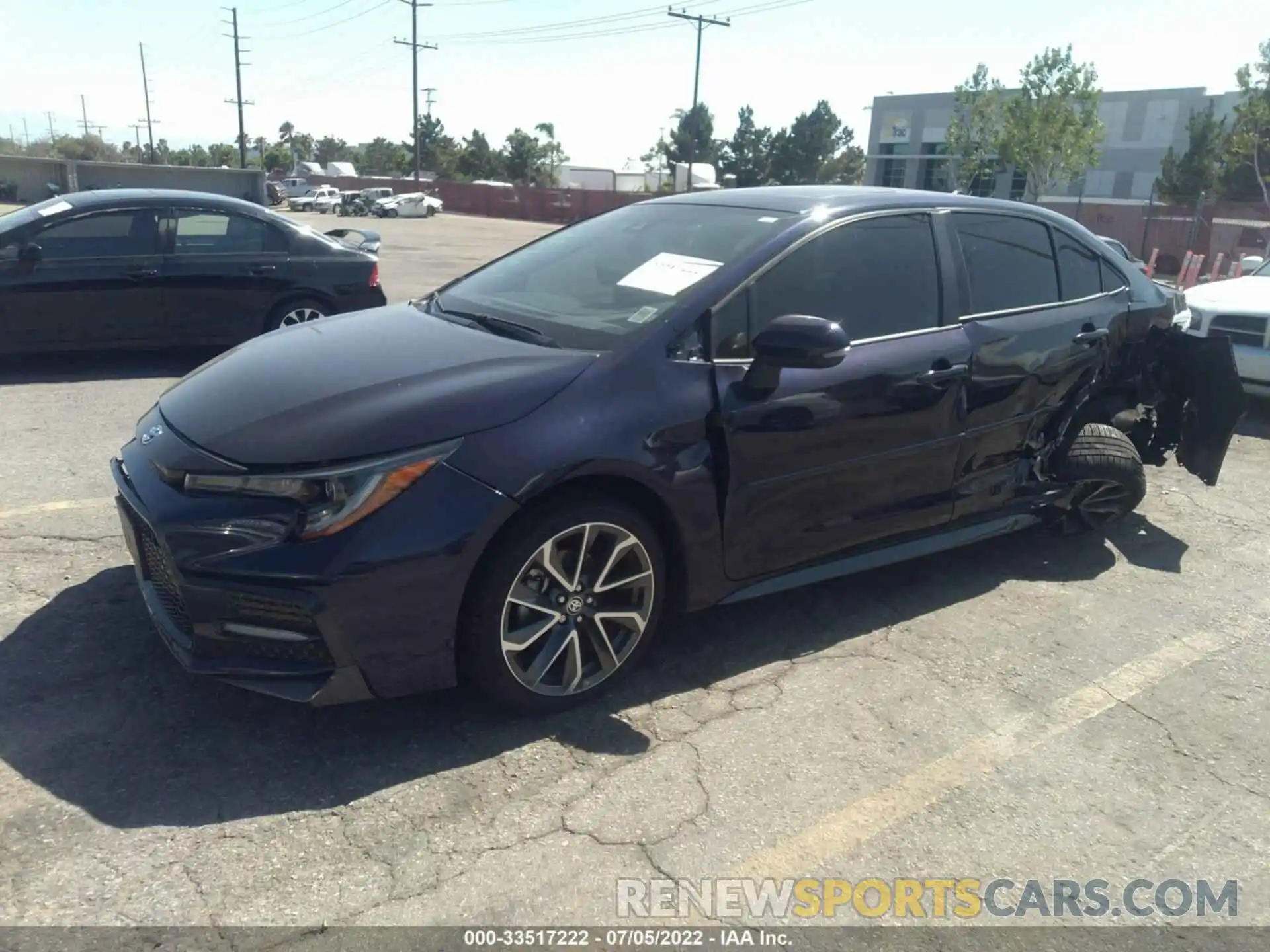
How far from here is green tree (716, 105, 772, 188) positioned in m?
84.1

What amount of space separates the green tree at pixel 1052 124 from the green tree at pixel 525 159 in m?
46.4

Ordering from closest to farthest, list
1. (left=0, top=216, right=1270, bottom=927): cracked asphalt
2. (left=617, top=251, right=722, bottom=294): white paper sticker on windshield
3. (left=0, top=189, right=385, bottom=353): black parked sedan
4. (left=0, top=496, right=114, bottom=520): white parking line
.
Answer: (left=0, top=216, right=1270, bottom=927): cracked asphalt → (left=617, top=251, right=722, bottom=294): white paper sticker on windshield → (left=0, top=496, right=114, bottom=520): white parking line → (left=0, top=189, right=385, bottom=353): black parked sedan

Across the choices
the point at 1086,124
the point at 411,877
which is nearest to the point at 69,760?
the point at 411,877

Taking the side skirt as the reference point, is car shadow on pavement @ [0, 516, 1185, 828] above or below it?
below

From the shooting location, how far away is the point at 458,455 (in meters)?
2.87

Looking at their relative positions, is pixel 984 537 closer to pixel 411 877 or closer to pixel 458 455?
pixel 458 455

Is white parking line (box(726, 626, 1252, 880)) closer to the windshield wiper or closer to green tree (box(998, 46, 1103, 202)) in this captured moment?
the windshield wiper

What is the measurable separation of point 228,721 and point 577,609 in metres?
1.14

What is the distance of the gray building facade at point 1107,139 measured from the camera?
182 ft

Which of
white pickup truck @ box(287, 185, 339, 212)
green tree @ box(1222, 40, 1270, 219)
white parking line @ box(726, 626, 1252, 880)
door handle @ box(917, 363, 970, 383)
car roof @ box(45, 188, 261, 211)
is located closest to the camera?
white parking line @ box(726, 626, 1252, 880)

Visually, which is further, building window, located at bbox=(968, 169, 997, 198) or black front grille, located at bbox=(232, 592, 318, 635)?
building window, located at bbox=(968, 169, 997, 198)

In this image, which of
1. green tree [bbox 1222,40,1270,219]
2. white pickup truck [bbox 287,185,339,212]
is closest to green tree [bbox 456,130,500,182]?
white pickup truck [bbox 287,185,339,212]

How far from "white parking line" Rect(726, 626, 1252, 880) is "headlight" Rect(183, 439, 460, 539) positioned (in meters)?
1.40

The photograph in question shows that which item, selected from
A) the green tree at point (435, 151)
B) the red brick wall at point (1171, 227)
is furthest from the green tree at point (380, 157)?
the red brick wall at point (1171, 227)
